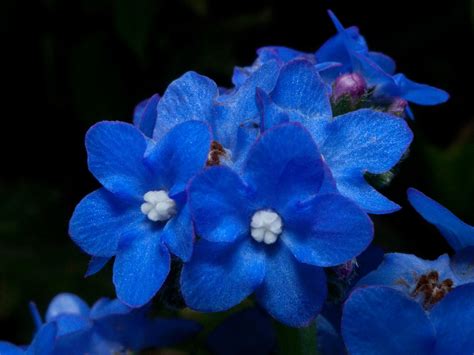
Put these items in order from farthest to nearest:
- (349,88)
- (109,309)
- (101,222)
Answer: (109,309) → (349,88) → (101,222)

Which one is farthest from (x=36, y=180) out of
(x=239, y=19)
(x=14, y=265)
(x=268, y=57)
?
(x=268, y=57)

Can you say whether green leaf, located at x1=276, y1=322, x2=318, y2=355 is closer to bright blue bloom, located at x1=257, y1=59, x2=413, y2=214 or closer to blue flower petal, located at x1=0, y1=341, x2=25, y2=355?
bright blue bloom, located at x1=257, y1=59, x2=413, y2=214

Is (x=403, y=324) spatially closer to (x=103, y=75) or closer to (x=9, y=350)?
(x=9, y=350)

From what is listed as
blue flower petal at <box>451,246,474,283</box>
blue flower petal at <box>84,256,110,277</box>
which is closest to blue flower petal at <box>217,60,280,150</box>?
blue flower petal at <box>84,256,110,277</box>

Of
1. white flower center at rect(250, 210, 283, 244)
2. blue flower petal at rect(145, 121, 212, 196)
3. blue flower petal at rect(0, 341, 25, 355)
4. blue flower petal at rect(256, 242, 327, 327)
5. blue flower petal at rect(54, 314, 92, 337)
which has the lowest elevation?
blue flower petal at rect(54, 314, 92, 337)

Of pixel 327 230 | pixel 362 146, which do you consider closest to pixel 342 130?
pixel 362 146

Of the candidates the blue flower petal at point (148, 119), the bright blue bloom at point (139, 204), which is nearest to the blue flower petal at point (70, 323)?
the bright blue bloom at point (139, 204)
